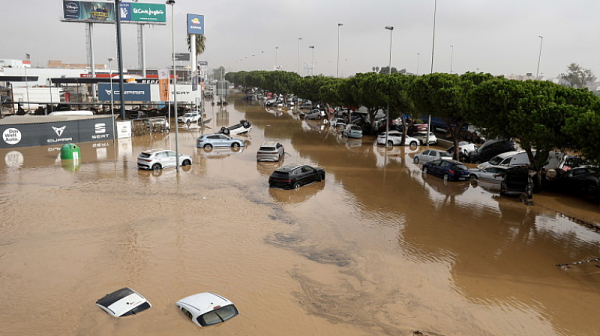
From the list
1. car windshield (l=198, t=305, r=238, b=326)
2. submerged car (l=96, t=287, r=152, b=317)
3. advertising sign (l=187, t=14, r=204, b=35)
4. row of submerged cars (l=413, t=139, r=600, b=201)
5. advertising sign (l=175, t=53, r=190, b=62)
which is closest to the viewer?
car windshield (l=198, t=305, r=238, b=326)

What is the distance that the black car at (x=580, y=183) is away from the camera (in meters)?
22.3

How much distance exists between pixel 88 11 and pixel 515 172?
80914 millimetres

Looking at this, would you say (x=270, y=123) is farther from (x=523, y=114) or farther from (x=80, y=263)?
(x=80, y=263)

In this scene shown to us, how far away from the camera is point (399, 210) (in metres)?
19.8

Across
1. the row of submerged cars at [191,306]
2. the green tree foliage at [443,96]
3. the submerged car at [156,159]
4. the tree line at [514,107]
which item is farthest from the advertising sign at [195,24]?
the row of submerged cars at [191,306]

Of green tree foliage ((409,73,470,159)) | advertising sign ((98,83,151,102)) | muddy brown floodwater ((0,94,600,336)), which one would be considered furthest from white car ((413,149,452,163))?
advertising sign ((98,83,151,102))

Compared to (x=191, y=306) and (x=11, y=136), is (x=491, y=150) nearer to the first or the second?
(x=191, y=306)

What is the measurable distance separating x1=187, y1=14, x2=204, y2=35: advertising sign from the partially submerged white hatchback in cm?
8454

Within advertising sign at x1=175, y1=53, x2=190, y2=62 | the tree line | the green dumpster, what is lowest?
the green dumpster

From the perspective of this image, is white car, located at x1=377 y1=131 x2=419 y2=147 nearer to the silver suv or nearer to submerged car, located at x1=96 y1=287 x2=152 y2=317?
the silver suv

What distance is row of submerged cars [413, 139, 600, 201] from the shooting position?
22.0 m

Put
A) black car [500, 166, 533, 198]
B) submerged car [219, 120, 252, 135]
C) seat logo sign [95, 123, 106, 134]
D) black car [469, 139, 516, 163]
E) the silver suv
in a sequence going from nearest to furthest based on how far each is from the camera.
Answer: black car [500, 166, 533, 198] < the silver suv < black car [469, 139, 516, 163] < seat logo sign [95, 123, 106, 134] < submerged car [219, 120, 252, 135]

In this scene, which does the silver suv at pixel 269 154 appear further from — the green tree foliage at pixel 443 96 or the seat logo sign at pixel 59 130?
the seat logo sign at pixel 59 130

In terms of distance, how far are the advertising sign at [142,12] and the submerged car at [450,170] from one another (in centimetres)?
6747
